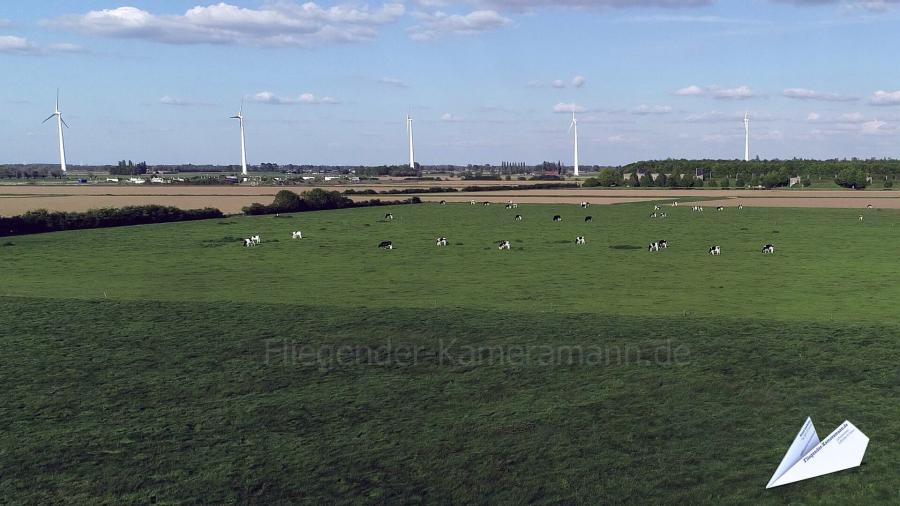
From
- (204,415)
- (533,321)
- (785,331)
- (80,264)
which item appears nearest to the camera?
(204,415)

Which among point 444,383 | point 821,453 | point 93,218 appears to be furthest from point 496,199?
point 821,453

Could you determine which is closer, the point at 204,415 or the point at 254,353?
the point at 204,415

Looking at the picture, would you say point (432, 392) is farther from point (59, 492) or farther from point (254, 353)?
point (59, 492)

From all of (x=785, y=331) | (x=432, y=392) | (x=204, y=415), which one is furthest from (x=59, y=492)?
(x=785, y=331)

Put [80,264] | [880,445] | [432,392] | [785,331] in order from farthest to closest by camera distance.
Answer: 1. [80,264]
2. [785,331]
3. [432,392]
4. [880,445]

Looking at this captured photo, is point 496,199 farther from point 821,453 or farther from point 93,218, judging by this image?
point 821,453
